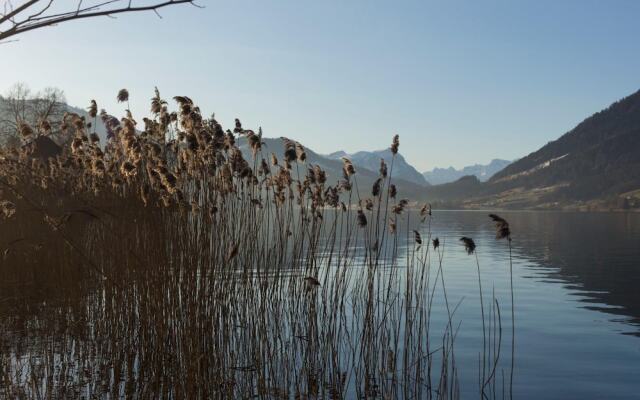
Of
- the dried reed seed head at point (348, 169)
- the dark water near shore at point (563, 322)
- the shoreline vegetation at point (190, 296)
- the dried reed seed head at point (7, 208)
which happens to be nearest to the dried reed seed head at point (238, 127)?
the shoreline vegetation at point (190, 296)

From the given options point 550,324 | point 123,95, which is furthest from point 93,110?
point 550,324

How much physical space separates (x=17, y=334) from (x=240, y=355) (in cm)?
371

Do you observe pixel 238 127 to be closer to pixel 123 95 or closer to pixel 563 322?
pixel 123 95

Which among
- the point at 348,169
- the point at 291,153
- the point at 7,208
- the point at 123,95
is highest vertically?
the point at 123,95

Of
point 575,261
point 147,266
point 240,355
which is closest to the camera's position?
point 147,266

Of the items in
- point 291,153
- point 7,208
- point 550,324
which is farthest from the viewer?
point 550,324

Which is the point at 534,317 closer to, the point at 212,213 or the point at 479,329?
→ the point at 479,329

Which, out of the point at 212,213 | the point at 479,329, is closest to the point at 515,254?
the point at 479,329

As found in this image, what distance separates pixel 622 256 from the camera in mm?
36219

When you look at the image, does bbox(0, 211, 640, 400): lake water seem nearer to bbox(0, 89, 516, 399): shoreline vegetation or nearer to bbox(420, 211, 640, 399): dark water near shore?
bbox(420, 211, 640, 399): dark water near shore

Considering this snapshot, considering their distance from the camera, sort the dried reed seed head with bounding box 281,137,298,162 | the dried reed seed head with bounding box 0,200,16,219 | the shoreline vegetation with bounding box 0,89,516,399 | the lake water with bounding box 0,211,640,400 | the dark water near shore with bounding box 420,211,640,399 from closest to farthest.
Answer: the shoreline vegetation with bounding box 0,89,516,399 < the dried reed seed head with bounding box 0,200,16,219 < the dried reed seed head with bounding box 281,137,298,162 < the lake water with bounding box 0,211,640,400 < the dark water near shore with bounding box 420,211,640,399

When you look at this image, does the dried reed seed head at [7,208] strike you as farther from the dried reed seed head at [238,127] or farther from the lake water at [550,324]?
the dried reed seed head at [238,127]

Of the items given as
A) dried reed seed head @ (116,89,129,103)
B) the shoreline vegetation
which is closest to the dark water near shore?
the shoreline vegetation

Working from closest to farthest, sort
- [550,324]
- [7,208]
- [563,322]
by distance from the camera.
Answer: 1. [7,208]
2. [550,324]
3. [563,322]
